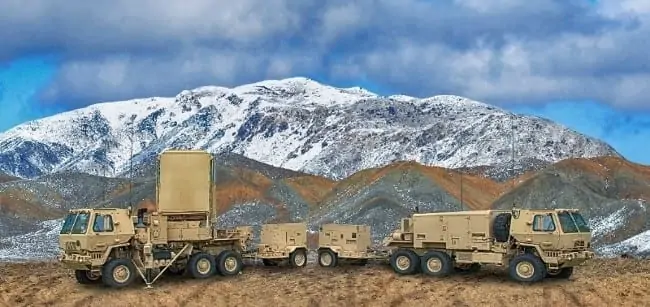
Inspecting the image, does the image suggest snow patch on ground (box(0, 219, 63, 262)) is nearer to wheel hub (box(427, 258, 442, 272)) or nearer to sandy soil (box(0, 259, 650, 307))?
sandy soil (box(0, 259, 650, 307))

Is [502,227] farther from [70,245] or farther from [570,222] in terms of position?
[70,245]

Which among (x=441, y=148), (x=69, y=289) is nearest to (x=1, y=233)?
(x=69, y=289)

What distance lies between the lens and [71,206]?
66.6 meters

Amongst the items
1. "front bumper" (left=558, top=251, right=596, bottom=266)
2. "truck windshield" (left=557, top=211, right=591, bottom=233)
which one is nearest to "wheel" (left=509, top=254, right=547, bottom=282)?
"front bumper" (left=558, top=251, right=596, bottom=266)

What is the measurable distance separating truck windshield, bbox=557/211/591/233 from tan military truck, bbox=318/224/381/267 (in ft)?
20.9

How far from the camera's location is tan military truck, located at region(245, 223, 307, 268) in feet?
87.9

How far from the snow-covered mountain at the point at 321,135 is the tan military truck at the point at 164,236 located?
75.6m

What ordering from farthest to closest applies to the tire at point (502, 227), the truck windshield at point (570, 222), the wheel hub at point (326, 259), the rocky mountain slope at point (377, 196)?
the rocky mountain slope at point (377, 196), the wheel hub at point (326, 259), the tire at point (502, 227), the truck windshield at point (570, 222)

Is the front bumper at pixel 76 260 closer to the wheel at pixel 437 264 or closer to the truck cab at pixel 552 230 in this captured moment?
the wheel at pixel 437 264

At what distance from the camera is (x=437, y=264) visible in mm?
24500

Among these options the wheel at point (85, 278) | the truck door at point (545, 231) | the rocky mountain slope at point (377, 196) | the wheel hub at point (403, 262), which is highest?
the rocky mountain slope at point (377, 196)

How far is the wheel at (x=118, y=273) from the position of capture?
22.5 m

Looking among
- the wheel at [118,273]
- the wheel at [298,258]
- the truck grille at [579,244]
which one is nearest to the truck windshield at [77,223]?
the wheel at [118,273]

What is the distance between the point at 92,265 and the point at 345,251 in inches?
319
